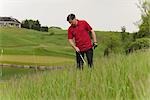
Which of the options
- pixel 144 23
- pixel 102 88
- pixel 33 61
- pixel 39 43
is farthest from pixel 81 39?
pixel 39 43

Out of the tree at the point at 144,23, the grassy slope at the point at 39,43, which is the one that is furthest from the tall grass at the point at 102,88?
the grassy slope at the point at 39,43

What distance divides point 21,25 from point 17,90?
250 ft

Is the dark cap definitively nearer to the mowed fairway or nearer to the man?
the man

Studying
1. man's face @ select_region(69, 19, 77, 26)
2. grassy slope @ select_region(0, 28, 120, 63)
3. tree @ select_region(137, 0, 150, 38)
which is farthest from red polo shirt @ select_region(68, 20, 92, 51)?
grassy slope @ select_region(0, 28, 120, 63)

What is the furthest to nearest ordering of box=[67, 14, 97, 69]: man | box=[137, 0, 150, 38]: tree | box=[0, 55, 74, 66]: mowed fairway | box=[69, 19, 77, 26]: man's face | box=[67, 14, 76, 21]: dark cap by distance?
1. box=[0, 55, 74, 66]: mowed fairway
2. box=[137, 0, 150, 38]: tree
3. box=[67, 14, 97, 69]: man
4. box=[69, 19, 77, 26]: man's face
5. box=[67, 14, 76, 21]: dark cap

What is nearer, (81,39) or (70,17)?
(70,17)

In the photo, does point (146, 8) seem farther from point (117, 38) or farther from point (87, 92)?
point (87, 92)

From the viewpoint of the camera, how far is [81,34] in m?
8.98

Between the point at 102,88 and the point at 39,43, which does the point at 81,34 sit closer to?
the point at 102,88

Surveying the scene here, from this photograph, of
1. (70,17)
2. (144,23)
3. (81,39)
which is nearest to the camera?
(70,17)

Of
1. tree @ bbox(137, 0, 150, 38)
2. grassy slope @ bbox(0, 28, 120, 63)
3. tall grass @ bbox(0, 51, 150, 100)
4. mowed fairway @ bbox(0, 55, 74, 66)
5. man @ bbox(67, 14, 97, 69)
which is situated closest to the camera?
tall grass @ bbox(0, 51, 150, 100)

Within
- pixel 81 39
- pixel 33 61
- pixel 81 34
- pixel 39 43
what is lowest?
pixel 33 61

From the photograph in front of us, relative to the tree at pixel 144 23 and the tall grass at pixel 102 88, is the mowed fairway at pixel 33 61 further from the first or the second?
the tall grass at pixel 102 88

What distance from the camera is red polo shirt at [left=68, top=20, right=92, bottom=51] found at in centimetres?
894
